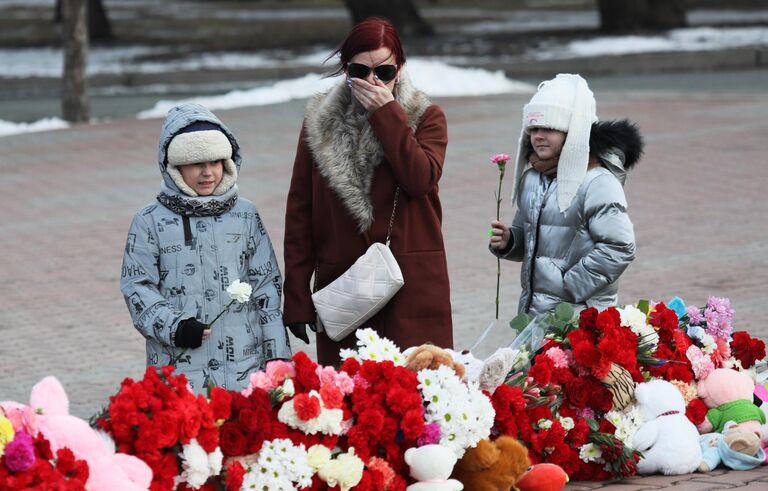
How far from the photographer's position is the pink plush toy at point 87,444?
355cm

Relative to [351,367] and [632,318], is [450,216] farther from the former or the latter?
[351,367]

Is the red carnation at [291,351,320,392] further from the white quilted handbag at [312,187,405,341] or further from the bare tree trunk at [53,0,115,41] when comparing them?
the bare tree trunk at [53,0,115,41]

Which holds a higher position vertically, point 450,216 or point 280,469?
point 280,469

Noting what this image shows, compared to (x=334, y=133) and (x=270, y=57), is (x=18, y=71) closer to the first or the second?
(x=270, y=57)

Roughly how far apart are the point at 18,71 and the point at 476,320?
58.6ft

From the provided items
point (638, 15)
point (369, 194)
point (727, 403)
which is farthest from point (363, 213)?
point (638, 15)

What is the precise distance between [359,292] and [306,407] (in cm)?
72

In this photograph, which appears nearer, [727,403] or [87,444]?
[87,444]

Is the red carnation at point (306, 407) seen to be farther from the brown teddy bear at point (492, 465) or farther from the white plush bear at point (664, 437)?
the white plush bear at point (664, 437)

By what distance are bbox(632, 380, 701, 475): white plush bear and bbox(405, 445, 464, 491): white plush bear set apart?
0.94 m

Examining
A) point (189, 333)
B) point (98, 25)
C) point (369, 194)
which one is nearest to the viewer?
point (189, 333)

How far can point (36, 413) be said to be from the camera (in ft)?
11.9

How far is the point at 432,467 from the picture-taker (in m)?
3.99

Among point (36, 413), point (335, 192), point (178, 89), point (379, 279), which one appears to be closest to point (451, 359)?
point (379, 279)
